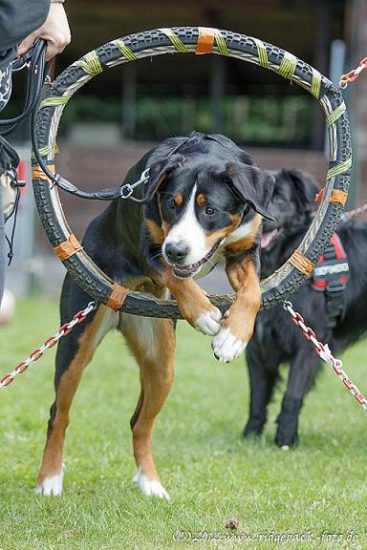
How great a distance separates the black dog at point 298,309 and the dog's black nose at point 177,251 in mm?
2356

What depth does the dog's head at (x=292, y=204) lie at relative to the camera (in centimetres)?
647

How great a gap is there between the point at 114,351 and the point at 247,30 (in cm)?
871

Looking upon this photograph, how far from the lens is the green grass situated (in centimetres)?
417

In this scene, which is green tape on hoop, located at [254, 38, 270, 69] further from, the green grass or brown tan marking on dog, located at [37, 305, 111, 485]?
the green grass

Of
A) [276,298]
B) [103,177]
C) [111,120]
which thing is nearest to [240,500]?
[276,298]

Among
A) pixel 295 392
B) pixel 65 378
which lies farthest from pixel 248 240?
pixel 295 392

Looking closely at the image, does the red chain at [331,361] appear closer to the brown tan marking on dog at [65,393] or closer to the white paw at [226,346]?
the white paw at [226,346]

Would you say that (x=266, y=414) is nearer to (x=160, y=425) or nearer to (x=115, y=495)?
(x=160, y=425)

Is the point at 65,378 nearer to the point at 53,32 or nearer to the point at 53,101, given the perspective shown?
the point at 53,101

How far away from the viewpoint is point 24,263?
1415 centimetres

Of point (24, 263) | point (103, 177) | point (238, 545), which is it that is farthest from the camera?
point (103, 177)

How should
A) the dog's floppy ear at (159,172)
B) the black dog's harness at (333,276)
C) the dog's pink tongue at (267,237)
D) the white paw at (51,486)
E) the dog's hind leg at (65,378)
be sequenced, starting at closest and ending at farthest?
1. the dog's floppy ear at (159,172)
2. the dog's hind leg at (65,378)
3. the white paw at (51,486)
4. the black dog's harness at (333,276)
5. the dog's pink tongue at (267,237)

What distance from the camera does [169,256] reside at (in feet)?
13.4

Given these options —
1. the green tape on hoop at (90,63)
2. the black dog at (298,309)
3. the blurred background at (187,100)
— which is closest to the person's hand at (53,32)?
the green tape on hoop at (90,63)
